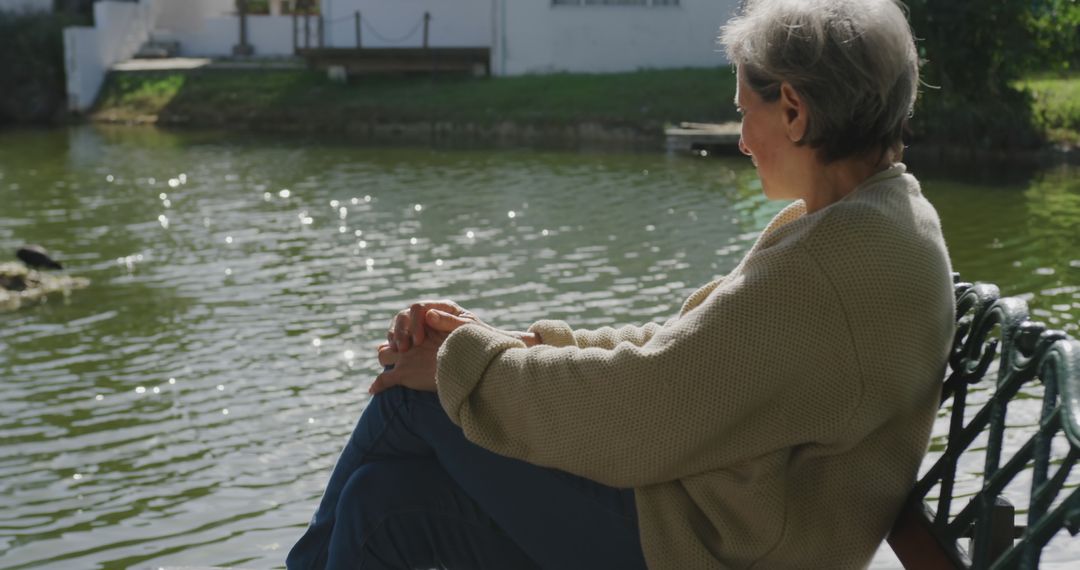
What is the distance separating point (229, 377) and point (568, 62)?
2420cm

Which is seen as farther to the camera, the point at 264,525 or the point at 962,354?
the point at 264,525

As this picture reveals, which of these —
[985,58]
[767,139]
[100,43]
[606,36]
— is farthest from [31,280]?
[100,43]

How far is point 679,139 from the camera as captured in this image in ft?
75.1

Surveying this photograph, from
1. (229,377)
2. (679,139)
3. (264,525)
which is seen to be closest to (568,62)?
(679,139)

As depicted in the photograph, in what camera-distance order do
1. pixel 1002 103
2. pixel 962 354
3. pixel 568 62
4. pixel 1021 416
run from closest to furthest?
pixel 962 354
pixel 1021 416
pixel 1002 103
pixel 568 62

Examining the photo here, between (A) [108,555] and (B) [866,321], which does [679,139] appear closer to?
(A) [108,555]

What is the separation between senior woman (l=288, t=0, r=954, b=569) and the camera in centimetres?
232

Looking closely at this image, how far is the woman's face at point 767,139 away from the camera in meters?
2.46

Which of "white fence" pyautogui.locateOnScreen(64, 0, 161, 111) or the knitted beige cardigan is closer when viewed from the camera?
the knitted beige cardigan

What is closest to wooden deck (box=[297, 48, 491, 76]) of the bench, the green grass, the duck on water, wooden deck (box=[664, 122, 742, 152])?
the green grass

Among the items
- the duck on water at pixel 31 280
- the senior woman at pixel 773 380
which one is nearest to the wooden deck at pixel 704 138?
the duck on water at pixel 31 280

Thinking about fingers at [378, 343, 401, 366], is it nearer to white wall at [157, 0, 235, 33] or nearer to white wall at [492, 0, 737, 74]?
white wall at [492, 0, 737, 74]

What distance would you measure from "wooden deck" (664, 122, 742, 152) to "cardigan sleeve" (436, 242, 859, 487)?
19627mm

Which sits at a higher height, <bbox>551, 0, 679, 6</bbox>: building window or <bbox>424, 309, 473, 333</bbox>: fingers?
<bbox>424, 309, 473, 333</bbox>: fingers
